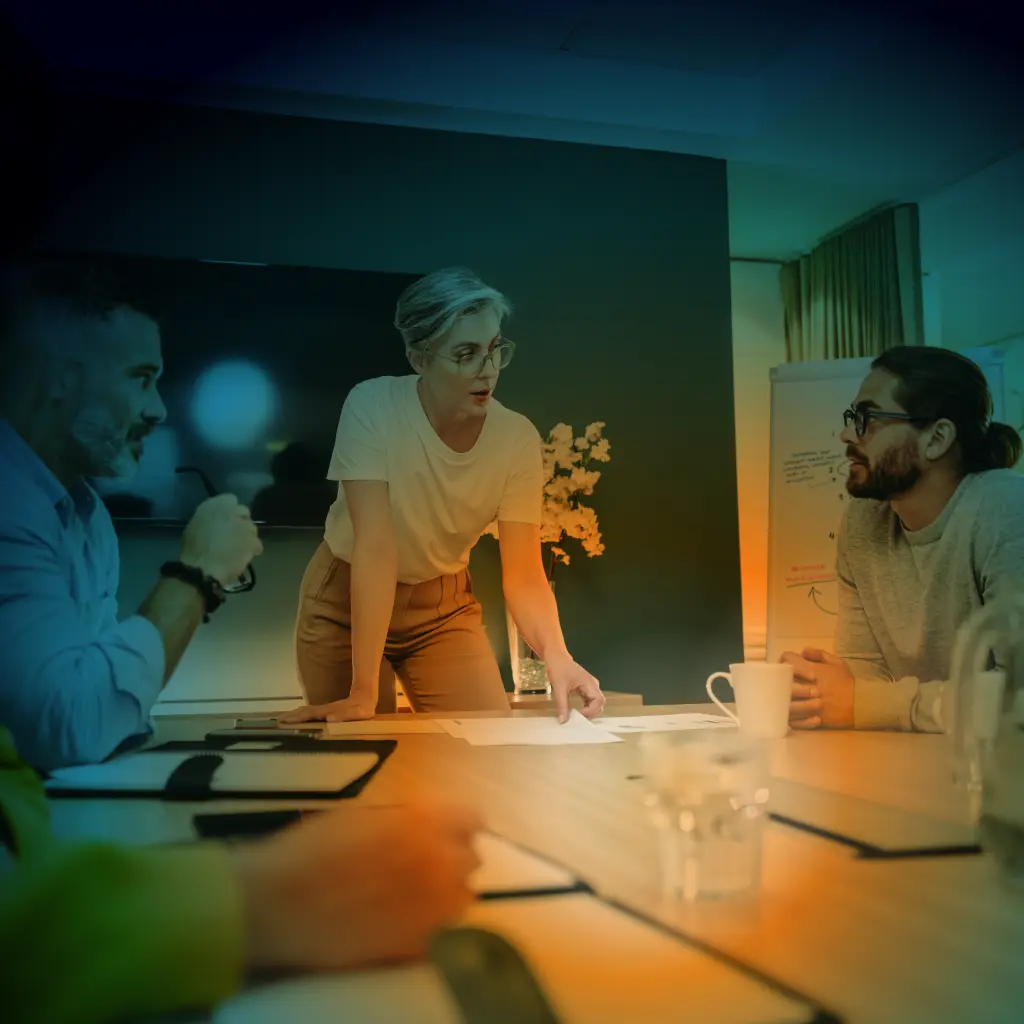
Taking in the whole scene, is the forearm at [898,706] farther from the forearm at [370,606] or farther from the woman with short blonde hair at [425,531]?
the forearm at [370,606]

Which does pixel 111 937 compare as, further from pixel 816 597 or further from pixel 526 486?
pixel 816 597

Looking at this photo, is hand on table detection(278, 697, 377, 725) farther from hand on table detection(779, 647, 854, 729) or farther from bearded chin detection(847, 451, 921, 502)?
bearded chin detection(847, 451, 921, 502)

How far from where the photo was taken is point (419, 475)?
1579mm

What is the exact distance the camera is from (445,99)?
1476mm

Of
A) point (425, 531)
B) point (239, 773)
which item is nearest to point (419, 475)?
point (425, 531)

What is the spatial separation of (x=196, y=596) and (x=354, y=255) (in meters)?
0.67

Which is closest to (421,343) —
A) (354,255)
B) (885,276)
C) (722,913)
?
(354,255)

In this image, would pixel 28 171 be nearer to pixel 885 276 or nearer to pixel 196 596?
pixel 196 596

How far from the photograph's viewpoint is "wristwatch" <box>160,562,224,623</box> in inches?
49.4

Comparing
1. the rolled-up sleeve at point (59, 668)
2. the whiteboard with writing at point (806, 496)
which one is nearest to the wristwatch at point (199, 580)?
the rolled-up sleeve at point (59, 668)

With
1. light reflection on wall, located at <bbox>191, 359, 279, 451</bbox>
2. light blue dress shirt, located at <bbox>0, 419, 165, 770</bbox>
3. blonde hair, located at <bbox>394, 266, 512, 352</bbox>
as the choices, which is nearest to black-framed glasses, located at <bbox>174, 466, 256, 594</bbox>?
light reflection on wall, located at <bbox>191, 359, 279, 451</bbox>

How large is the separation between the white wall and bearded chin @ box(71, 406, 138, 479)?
115cm

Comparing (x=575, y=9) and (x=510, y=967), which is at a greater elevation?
(x=575, y=9)

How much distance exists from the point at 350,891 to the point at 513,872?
0.09m
